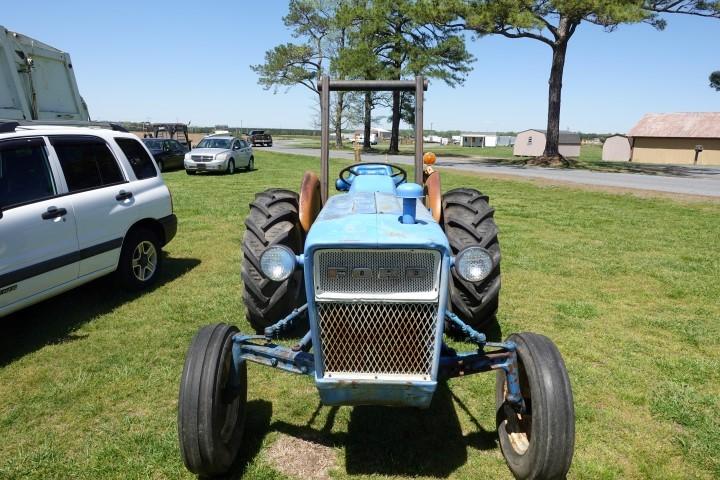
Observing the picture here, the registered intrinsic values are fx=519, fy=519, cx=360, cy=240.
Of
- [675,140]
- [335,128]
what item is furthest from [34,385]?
[335,128]

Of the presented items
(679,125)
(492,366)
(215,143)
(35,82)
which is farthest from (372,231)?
(679,125)

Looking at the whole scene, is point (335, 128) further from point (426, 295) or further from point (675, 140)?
point (426, 295)

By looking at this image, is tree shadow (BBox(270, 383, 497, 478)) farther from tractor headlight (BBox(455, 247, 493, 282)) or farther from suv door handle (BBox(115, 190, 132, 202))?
suv door handle (BBox(115, 190, 132, 202))

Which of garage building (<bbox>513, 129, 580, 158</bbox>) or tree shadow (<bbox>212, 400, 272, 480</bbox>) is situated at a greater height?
garage building (<bbox>513, 129, 580, 158</bbox>)

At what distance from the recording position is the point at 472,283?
4.08 m

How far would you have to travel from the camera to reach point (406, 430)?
339 centimetres

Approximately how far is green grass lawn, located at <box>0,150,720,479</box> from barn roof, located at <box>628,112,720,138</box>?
38.2 metres

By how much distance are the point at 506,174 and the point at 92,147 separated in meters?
18.8

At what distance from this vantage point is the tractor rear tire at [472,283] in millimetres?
4062

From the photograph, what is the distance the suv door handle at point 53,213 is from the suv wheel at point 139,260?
999 mm

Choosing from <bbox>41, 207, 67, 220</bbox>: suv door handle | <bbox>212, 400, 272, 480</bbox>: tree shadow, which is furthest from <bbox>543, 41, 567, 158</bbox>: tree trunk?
<bbox>212, 400, 272, 480</bbox>: tree shadow

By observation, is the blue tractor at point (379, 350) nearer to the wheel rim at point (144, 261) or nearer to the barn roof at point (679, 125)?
the wheel rim at point (144, 261)

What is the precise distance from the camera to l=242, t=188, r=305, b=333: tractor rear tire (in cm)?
418

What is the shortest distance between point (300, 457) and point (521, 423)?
135 cm
